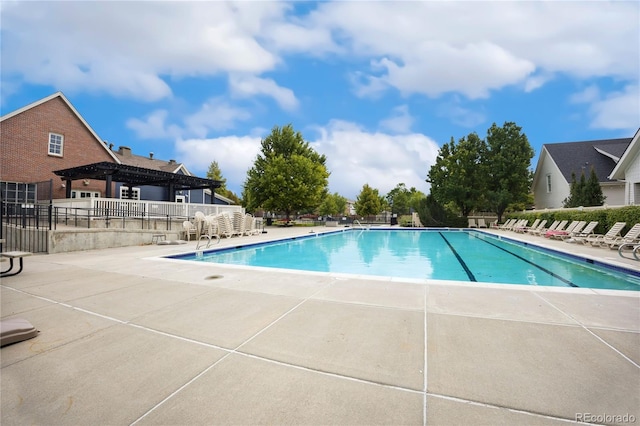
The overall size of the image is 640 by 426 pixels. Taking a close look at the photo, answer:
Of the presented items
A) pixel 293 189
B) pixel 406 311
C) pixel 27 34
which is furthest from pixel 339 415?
pixel 293 189

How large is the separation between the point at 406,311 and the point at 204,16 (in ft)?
39.3

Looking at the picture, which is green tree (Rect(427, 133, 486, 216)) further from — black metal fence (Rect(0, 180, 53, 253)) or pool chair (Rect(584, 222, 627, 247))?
black metal fence (Rect(0, 180, 53, 253))

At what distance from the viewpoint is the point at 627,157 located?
15.3 m

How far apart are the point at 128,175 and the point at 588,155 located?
34765 mm

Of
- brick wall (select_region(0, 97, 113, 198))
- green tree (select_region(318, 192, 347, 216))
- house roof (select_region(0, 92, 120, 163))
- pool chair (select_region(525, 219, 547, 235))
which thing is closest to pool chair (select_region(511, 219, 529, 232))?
pool chair (select_region(525, 219, 547, 235))

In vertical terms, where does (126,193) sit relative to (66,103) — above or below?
below

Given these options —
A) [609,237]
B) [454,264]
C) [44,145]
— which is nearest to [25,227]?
[44,145]

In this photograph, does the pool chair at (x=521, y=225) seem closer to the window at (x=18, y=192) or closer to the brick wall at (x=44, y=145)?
the brick wall at (x=44, y=145)

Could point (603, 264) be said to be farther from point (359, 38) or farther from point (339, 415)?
point (359, 38)

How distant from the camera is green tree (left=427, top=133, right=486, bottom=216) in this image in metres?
26.1

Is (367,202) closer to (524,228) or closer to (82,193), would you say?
(524,228)

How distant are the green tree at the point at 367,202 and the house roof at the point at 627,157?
3220 cm

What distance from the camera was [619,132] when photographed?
1102 inches

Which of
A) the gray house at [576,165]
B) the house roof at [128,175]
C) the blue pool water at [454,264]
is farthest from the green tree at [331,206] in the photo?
the blue pool water at [454,264]
